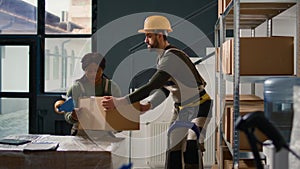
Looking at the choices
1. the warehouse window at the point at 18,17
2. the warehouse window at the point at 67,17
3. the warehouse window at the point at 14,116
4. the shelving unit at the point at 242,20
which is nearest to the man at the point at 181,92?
the shelving unit at the point at 242,20

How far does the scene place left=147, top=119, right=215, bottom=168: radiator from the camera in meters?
4.55

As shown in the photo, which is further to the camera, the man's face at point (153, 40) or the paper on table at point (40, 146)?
the man's face at point (153, 40)

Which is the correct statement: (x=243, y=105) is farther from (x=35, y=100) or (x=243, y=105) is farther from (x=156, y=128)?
(x=35, y=100)

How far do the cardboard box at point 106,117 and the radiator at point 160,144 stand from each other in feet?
5.49

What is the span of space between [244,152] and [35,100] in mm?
3623

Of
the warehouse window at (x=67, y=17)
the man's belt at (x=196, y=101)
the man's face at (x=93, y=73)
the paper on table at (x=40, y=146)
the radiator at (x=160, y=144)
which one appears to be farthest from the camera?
the warehouse window at (x=67, y=17)

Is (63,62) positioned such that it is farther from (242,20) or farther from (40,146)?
(40,146)

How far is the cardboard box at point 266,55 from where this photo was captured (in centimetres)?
239

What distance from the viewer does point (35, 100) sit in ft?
17.7

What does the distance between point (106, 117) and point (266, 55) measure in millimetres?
1123

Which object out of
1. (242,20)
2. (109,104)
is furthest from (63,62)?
(109,104)

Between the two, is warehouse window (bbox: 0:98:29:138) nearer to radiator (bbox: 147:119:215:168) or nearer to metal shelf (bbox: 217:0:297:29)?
radiator (bbox: 147:119:215:168)

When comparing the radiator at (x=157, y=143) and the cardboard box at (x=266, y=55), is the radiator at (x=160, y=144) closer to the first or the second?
the radiator at (x=157, y=143)

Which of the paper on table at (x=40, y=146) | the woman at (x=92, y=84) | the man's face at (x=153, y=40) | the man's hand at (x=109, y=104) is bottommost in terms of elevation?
the paper on table at (x=40, y=146)
